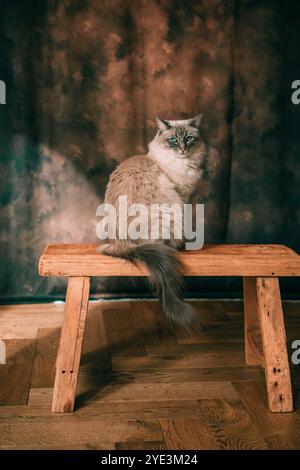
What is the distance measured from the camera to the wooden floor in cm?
141

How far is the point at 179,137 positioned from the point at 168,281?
25.1 inches

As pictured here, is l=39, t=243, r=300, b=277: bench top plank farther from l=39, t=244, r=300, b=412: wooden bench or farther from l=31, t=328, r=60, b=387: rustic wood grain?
l=31, t=328, r=60, b=387: rustic wood grain

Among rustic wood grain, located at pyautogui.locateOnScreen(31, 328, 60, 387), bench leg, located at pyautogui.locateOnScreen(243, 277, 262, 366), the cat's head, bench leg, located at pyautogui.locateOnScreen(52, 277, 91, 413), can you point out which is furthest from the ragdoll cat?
rustic wood grain, located at pyautogui.locateOnScreen(31, 328, 60, 387)

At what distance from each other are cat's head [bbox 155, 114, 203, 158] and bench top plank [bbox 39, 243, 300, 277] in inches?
18.0

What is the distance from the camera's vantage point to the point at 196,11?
2.44 meters

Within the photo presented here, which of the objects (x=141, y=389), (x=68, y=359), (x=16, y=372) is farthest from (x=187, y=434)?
(x=16, y=372)

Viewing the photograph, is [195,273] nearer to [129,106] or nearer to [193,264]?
[193,264]

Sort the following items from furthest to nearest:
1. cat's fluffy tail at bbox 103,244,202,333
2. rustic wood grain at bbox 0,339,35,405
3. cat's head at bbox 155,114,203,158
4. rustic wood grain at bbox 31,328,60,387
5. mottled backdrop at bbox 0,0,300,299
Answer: mottled backdrop at bbox 0,0,300,299 < cat's head at bbox 155,114,203,158 < rustic wood grain at bbox 31,328,60,387 < rustic wood grain at bbox 0,339,35,405 < cat's fluffy tail at bbox 103,244,202,333

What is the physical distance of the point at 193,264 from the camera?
1.59 meters

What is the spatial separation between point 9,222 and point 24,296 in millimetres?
401

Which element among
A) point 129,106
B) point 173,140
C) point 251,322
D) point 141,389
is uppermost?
point 129,106

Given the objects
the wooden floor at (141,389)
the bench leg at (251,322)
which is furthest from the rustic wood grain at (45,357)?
the bench leg at (251,322)

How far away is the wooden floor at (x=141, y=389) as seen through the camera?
1406 mm

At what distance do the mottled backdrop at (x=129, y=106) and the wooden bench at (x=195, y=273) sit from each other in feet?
3.36
